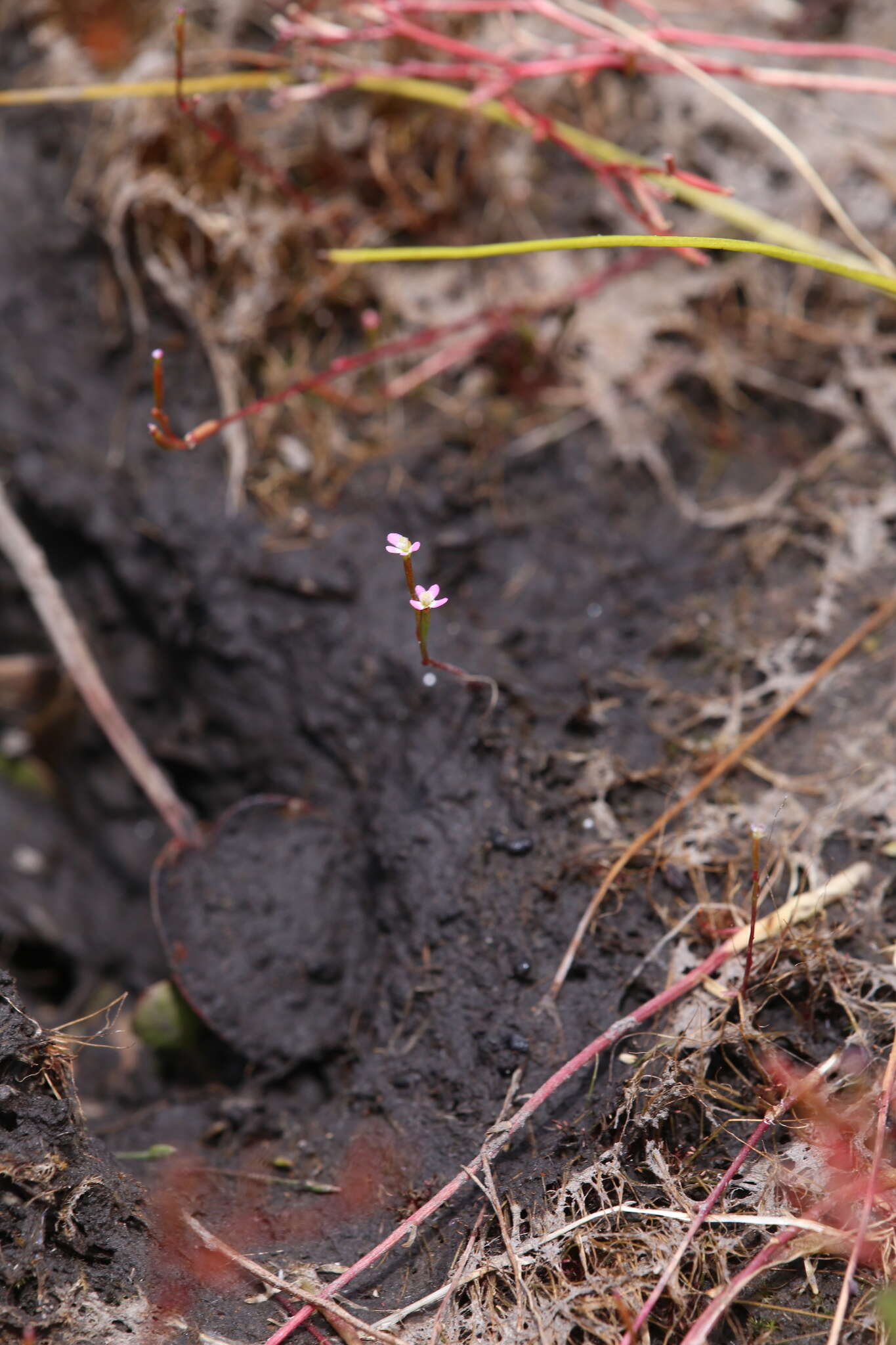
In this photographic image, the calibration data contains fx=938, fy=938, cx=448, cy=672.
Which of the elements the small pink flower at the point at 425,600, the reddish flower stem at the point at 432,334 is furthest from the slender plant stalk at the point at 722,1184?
the reddish flower stem at the point at 432,334

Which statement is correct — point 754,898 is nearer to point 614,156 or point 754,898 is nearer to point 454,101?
point 614,156

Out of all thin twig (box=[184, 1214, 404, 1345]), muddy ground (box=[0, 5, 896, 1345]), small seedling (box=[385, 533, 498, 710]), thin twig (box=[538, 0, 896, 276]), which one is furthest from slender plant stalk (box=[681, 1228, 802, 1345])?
thin twig (box=[538, 0, 896, 276])

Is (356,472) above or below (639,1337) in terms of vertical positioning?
above

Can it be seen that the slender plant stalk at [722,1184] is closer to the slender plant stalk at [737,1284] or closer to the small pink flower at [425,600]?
the slender plant stalk at [737,1284]

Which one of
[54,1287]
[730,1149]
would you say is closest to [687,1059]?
[730,1149]

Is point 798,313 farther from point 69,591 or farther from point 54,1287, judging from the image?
point 54,1287

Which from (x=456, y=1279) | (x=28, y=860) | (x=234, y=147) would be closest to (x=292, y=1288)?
(x=456, y=1279)

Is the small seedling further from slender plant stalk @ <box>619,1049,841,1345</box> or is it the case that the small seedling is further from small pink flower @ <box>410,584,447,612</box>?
slender plant stalk @ <box>619,1049,841,1345</box>
